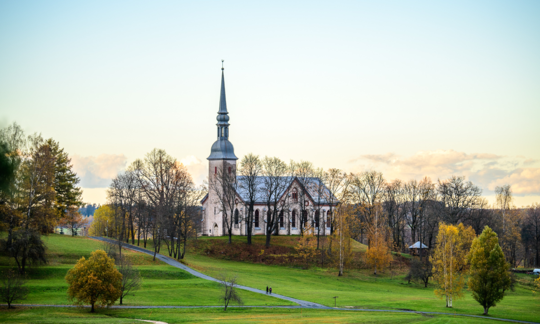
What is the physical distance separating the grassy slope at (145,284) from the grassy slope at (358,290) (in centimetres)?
492

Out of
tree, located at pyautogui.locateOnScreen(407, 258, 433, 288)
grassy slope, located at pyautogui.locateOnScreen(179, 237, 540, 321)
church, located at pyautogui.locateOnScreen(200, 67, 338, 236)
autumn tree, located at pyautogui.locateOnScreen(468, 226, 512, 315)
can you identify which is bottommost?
grassy slope, located at pyautogui.locateOnScreen(179, 237, 540, 321)

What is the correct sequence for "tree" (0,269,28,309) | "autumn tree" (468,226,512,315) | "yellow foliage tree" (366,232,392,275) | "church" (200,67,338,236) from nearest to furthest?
"tree" (0,269,28,309), "autumn tree" (468,226,512,315), "yellow foliage tree" (366,232,392,275), "church" (200,67,338,236)

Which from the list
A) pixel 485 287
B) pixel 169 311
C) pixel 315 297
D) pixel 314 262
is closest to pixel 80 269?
pixel 169 311

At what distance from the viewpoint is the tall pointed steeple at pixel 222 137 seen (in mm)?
84625

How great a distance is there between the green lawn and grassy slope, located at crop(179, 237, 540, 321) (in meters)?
4.85

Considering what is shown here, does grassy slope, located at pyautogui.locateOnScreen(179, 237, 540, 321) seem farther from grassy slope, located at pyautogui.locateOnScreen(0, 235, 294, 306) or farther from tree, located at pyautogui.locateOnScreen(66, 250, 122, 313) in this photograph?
tree, located at pyautogui.locateOnScreen(66, 250, 122, 313)

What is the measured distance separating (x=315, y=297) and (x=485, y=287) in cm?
1522

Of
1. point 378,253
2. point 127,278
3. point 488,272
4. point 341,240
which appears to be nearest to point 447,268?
point 488,272

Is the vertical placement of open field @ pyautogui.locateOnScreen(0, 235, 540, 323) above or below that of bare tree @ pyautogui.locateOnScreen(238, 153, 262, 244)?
below

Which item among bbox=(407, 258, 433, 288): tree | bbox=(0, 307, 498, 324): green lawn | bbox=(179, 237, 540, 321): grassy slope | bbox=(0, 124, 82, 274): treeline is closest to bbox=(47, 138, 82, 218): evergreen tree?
bbox=(0, 124, 82, 274): treeline

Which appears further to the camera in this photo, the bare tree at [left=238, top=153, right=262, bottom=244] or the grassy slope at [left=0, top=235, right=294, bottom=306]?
the bare tree at [left=238, top=153, right=262, bottom=244]

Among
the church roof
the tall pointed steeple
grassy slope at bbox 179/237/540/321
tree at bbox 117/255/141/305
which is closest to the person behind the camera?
tree at bbox 117/255/141/305

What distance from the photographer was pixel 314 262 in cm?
7431

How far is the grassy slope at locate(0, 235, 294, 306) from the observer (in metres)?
42.8
